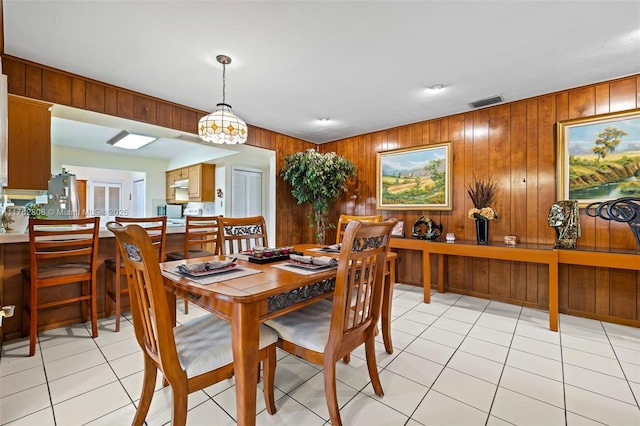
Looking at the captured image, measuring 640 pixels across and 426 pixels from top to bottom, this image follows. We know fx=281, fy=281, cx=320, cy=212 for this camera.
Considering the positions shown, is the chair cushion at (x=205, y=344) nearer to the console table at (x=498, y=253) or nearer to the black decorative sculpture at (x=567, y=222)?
the console table at (x=498, y=253)

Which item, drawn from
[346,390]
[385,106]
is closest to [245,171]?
[385,106]

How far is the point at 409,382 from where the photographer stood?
5.89 feet

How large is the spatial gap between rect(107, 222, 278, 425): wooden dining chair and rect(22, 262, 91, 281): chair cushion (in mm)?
1541

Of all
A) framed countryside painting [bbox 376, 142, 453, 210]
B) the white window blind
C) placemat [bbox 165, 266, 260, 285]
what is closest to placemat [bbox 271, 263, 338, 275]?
placemat [bbox 165, 266, 260, 285]

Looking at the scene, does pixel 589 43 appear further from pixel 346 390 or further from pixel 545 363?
pixel 346 390

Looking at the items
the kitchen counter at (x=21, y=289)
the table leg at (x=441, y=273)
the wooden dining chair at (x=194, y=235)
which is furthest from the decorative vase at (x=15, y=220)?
the table leg at (x=441, y=273)

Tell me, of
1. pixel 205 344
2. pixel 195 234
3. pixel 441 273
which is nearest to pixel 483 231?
pixel 441 273

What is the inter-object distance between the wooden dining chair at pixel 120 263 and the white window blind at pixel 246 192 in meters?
2.83

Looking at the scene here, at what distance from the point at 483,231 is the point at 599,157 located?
1261 millimetres

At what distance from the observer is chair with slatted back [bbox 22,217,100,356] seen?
7.09ft

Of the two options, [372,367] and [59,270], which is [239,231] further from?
[59,270]

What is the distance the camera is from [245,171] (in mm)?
5926

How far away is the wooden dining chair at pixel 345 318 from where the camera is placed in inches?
51.3

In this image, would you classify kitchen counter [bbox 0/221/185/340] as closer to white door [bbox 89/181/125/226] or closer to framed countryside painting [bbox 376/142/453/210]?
framed countryside painting [bbox 376/142/453/210]
